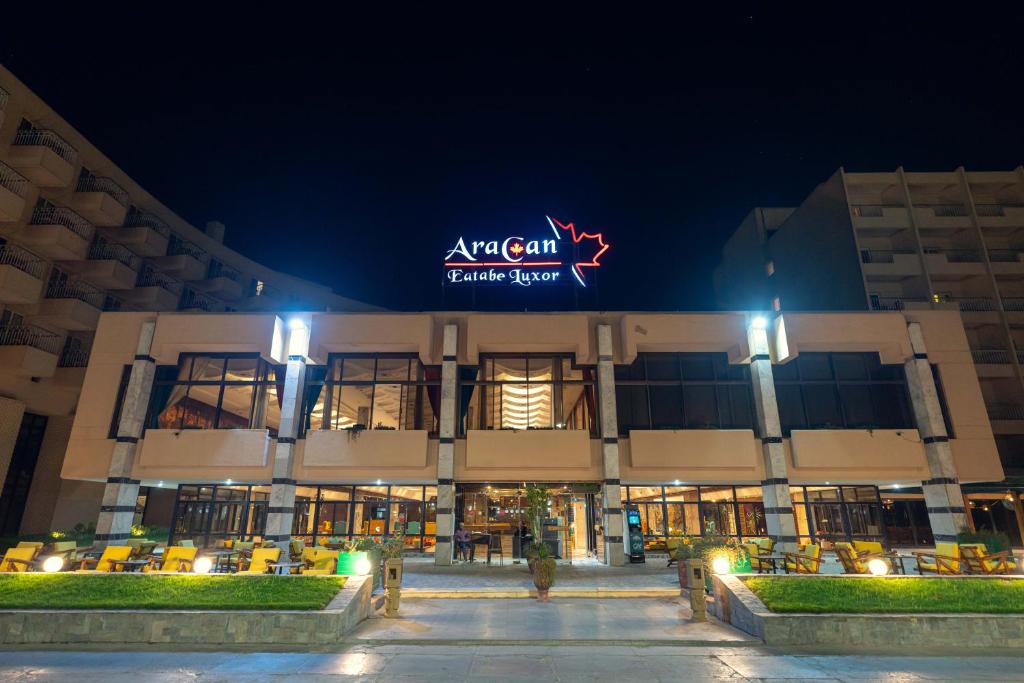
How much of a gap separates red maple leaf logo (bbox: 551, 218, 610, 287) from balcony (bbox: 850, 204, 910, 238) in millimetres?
20699

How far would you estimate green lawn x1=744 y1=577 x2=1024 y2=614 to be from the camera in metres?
9.84

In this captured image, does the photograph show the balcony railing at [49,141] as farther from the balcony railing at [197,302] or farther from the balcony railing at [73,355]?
the balcony railing at [197,302]

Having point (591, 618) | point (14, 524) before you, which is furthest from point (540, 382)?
point (14, 524)

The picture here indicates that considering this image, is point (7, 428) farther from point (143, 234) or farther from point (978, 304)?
point (978, 304)

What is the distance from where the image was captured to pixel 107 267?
28000mm

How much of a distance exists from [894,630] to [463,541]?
1497 centimetres

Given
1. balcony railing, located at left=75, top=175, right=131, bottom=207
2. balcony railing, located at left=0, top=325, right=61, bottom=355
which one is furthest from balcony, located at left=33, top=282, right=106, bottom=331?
balcony railing, located at left=75, top=175, right=131, bottom=207

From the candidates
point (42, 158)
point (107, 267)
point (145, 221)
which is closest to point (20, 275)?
point (107, 267)

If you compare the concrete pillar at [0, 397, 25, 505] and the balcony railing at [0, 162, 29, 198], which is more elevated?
the balcony railing at [0, 162, 29, 198]

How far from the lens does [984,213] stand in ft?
121

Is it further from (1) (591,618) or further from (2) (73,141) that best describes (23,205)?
(1) (591,618)

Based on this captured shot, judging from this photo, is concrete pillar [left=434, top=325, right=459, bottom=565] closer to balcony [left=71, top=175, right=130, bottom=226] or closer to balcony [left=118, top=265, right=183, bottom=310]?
balcony [left=118, top=265, right=183, bottom=310]

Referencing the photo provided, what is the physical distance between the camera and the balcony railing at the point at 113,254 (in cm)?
2933

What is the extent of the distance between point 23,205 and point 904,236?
51.5 m
